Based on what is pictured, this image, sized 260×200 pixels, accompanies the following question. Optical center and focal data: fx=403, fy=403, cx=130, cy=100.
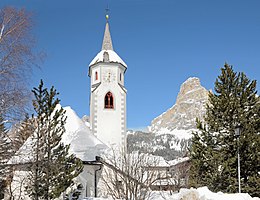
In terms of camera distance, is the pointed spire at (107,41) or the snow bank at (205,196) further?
the pointed spire at (107,41)

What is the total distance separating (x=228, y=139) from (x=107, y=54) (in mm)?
19920

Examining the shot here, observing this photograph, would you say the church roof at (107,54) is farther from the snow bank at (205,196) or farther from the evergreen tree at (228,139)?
the snow bank at (205,196)

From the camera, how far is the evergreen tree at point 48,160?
1684cm

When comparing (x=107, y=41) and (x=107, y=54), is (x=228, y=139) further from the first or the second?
(x=107, y=41)

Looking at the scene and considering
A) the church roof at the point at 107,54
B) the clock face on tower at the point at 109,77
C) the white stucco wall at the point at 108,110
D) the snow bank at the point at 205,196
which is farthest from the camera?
the church roof at the point at 107,54

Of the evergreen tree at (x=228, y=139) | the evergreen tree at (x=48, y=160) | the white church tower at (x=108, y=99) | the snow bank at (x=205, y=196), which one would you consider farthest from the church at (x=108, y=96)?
the snow bank at (x=205, y=196)

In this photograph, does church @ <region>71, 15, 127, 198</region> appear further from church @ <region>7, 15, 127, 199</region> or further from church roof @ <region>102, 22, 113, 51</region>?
church roof @ <region>102, 22, 113, 51</region>

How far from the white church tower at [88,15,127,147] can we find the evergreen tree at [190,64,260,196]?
50.9 feet

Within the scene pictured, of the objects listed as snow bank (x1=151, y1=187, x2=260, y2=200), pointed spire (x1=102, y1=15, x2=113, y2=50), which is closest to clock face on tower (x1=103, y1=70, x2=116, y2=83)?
pointed spire (x1=102, y1=15, x2=113, y2=50)

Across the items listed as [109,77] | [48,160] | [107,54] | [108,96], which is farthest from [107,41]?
[48,160]

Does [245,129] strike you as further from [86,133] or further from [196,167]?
[86,133]

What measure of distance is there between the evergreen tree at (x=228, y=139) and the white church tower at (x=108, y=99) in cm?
1552

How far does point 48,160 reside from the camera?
17.2 metres

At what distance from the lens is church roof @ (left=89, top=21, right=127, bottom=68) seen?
1364 inches
